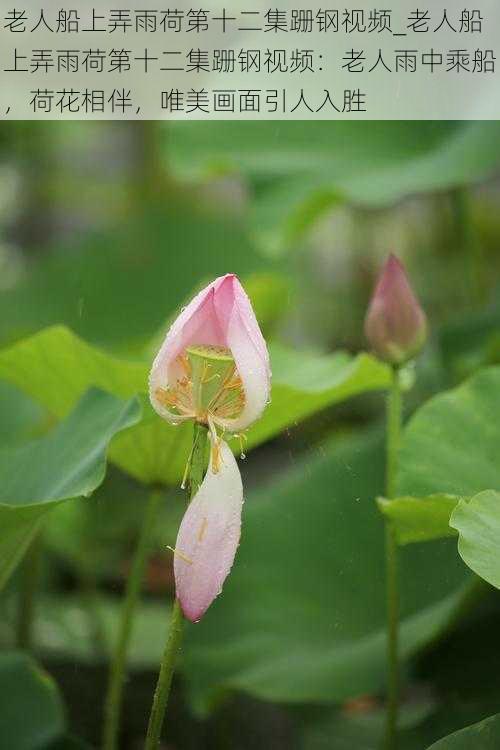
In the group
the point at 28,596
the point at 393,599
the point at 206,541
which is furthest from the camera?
the point at 28,596

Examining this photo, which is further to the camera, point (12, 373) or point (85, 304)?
point (85, 304)

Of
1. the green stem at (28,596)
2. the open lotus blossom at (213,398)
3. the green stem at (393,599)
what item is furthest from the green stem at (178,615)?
the green stem at (28,596)

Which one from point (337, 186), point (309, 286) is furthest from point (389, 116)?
point (309, 286)

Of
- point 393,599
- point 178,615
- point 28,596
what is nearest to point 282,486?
point 28,596

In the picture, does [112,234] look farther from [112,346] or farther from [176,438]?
[176,438]

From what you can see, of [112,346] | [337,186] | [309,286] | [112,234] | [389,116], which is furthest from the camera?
[309,286]

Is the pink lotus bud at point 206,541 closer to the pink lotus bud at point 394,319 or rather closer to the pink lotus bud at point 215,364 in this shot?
the pink lotus bud at point 215,364

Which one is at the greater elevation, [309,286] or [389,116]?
[389,116]

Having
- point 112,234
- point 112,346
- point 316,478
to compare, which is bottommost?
point 316,478

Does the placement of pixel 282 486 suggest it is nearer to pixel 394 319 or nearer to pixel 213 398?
pixel 394 319
